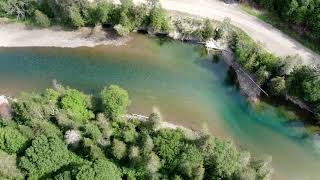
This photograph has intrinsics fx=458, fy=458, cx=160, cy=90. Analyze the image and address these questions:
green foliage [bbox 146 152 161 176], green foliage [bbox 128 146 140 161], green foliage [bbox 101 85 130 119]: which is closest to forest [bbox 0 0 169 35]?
green foliage [bbox 101 85 130 119]

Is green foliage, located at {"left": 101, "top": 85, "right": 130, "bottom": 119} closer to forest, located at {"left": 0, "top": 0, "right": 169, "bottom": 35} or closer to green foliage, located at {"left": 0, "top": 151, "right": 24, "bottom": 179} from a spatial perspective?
green foliage, located at {"left": 0, "top": 151, "right": 24, "bottom": 179}

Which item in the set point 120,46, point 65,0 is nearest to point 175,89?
point 120,46

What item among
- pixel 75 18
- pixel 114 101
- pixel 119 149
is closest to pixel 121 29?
pixel 75 18

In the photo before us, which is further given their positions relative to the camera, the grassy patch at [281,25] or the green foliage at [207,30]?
the grassy patch at [281,25]

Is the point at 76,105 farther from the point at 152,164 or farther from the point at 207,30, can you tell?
the point at 207,30

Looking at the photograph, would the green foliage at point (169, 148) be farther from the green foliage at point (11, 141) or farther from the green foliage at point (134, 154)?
the green foliage at point (11, 141)

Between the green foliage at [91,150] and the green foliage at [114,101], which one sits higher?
the green foliage at [114,101]

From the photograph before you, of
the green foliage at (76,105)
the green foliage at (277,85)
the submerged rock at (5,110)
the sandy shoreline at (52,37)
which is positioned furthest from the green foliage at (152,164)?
the sandy shoreline at (52,37)
